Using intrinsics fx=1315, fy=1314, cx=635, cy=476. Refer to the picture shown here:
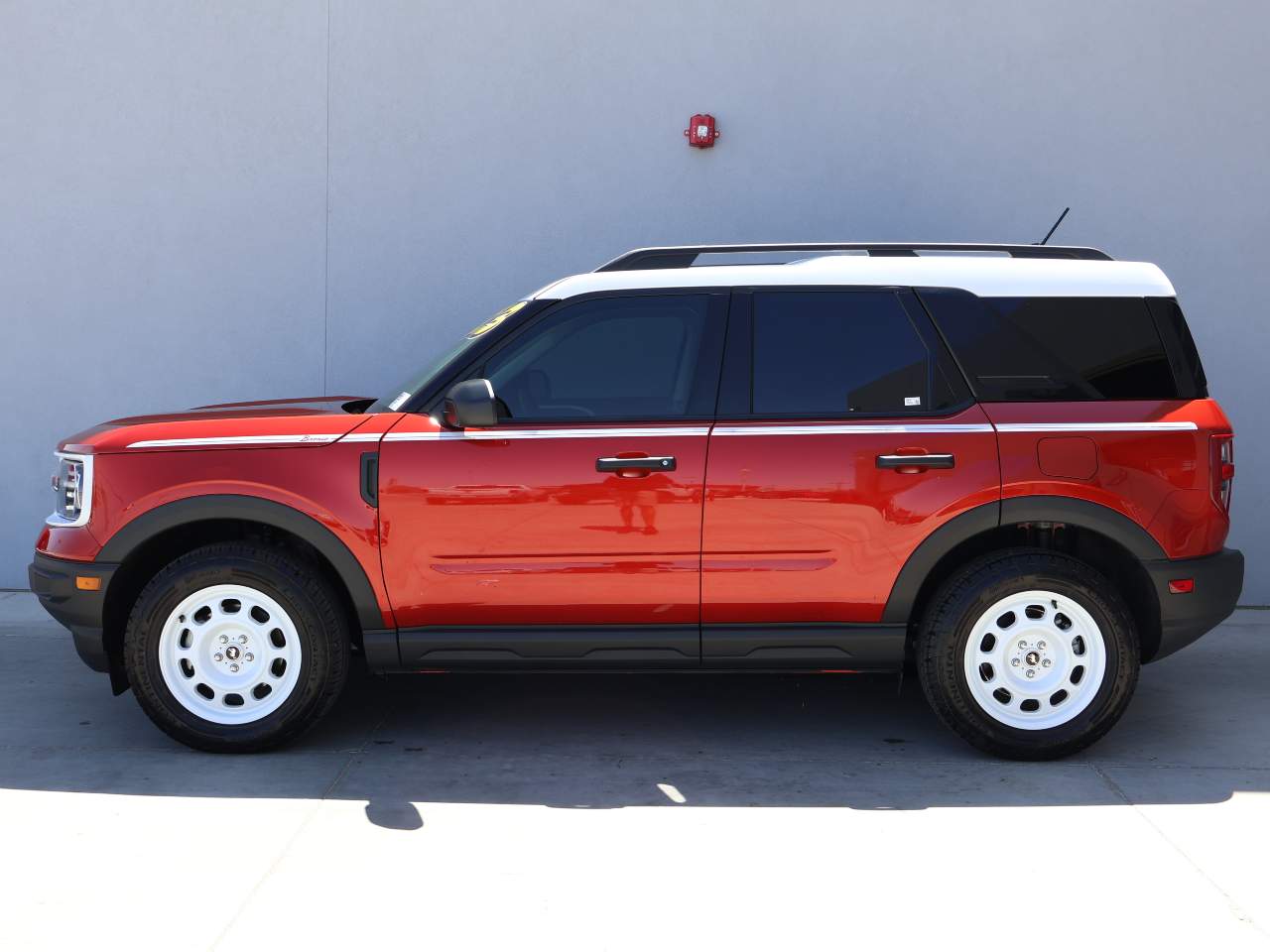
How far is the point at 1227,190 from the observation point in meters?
7.45

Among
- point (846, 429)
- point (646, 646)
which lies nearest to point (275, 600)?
point (646, 646)

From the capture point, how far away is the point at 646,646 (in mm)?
4941

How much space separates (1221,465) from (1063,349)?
74cm

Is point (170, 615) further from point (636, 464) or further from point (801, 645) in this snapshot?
point (801, 645)

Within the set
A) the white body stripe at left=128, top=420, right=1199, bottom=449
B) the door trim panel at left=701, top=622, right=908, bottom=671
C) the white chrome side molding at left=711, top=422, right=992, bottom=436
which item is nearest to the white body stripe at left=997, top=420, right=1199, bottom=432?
the white body stripe at left=128, top=420, right=1199, bottom=449

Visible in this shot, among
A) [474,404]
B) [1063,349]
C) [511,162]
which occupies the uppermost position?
[511,162]

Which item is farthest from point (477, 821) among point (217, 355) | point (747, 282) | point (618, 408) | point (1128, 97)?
point (1128, 97)

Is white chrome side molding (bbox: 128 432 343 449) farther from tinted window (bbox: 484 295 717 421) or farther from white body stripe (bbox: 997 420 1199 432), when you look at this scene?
white body stripe (bbox: 997 420 1199 432)

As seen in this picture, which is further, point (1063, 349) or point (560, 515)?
point (1063, 349)

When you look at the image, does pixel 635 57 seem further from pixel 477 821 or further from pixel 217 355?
pixel 477 821

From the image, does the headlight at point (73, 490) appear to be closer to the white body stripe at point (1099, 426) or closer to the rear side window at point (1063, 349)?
the rear side window at point (1063, 349)

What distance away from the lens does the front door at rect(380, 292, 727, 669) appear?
486 centimetres

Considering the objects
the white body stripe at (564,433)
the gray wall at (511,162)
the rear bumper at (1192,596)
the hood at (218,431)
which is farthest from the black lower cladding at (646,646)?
the gray wall at (511,162)

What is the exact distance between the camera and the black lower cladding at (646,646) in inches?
194
